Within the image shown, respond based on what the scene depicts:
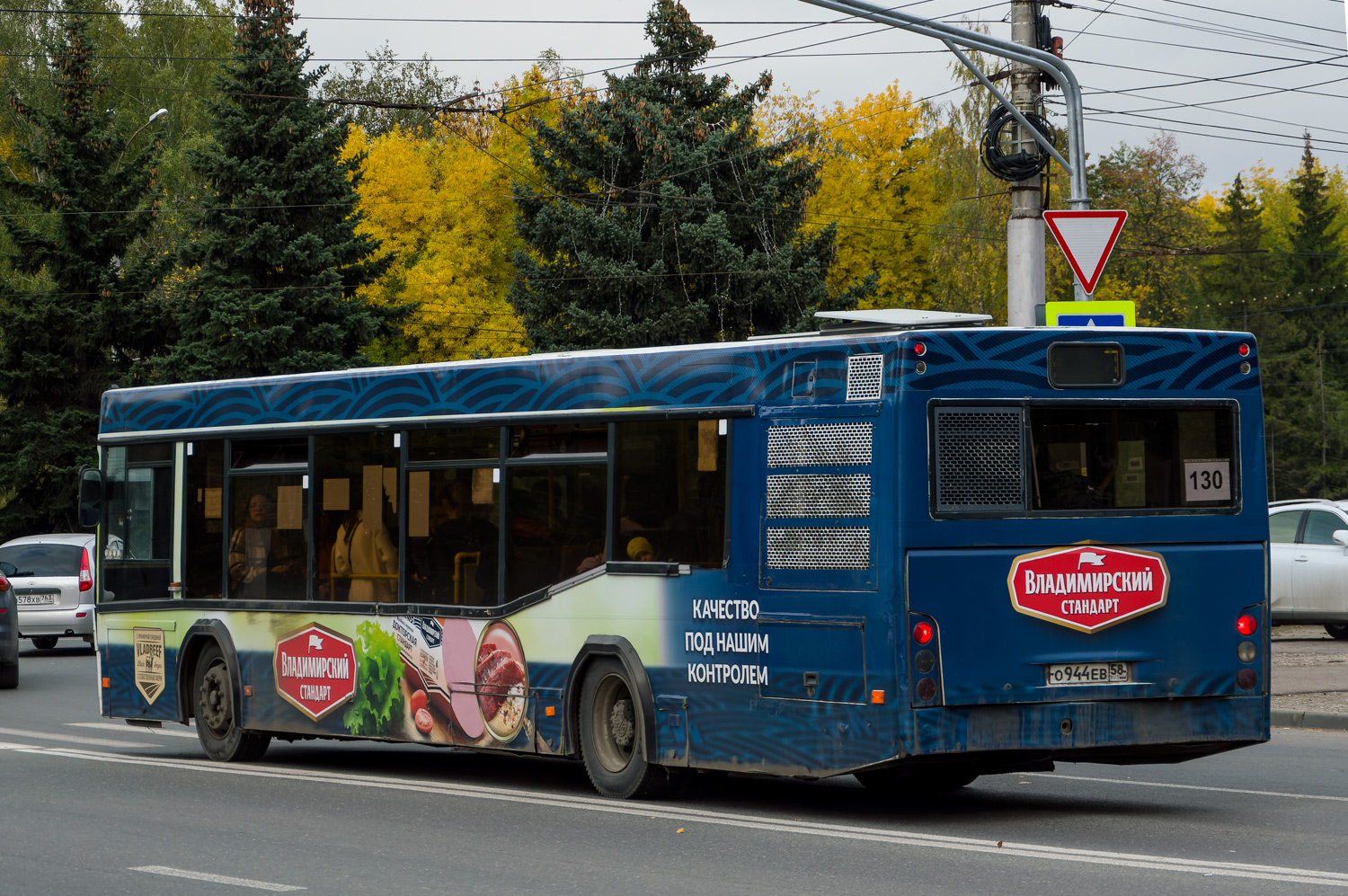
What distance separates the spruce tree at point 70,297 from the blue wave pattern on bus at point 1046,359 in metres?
34.9

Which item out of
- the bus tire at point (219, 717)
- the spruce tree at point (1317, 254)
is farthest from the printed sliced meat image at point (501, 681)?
the spruce tree at point (1317, 254)

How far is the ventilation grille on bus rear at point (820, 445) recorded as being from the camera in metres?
9.42

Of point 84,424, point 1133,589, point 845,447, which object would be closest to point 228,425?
point 845,447

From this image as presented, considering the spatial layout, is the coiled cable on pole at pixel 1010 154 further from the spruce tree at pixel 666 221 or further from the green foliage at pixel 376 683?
the spruce tree at pixel 666 221

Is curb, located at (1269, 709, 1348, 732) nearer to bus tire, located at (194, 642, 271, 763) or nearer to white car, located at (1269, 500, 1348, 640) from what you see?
white car, located at (1269, 500, 1348, 640)

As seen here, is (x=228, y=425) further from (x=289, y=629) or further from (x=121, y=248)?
(x=121, y=248)

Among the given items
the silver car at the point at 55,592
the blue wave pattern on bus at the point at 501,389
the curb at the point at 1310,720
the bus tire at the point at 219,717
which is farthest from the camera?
the silver car at the point at 55,592

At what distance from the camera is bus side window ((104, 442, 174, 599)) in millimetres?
14336

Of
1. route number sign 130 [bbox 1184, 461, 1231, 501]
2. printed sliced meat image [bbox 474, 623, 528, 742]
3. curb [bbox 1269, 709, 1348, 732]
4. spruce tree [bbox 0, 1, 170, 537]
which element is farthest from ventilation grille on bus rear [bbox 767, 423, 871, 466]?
spruce tree [bbox 0, 1, 170, 537]

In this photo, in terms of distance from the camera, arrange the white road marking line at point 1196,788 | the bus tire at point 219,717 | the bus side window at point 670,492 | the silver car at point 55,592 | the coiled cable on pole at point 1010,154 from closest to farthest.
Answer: the bus side window at point 670,492, the white road marking line at point 1196,788, the bus tire at point 219,717, the coiled cable on pole at point 1010,154, the silver car at point 55,592

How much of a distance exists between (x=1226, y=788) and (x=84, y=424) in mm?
35602

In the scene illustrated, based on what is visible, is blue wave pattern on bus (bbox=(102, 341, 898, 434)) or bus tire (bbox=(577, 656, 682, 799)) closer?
blue wave pattern on bus (bbox=(102, 341, 898, 434))

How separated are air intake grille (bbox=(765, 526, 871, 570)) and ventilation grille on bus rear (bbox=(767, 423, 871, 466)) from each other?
35cm

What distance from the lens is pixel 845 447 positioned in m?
9.50
